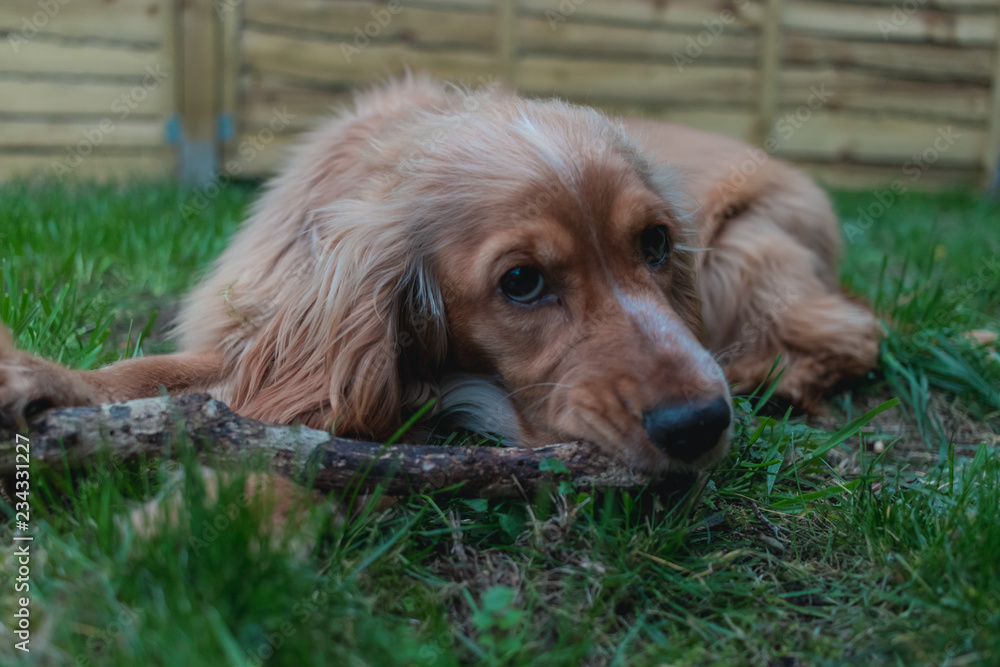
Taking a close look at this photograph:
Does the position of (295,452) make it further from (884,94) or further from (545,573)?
(884,94)

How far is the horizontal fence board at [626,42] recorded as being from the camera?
7961 millimetres

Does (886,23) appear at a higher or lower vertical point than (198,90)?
higher

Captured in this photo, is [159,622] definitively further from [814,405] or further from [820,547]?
[814,405]

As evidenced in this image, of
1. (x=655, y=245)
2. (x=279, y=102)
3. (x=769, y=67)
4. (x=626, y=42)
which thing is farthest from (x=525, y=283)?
(x=769, y=67)

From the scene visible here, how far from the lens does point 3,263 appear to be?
304cm

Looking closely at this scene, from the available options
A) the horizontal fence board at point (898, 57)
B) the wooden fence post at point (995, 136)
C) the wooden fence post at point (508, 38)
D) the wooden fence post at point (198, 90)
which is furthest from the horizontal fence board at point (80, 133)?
the wooden fence post at point (995, 136)

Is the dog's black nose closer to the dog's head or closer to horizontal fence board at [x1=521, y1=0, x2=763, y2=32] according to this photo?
the dog's head

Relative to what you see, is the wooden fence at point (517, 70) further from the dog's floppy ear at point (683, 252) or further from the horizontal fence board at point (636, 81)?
the dog's floppy ear at point (683, 252)

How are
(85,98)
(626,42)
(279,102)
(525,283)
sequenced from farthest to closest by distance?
(626,42) < (279,102) < (85,98) < (525,283)

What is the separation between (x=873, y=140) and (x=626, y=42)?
114 inches

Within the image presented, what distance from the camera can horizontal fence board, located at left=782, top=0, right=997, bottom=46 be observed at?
27.9 feet

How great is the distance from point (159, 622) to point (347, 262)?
1328 millimetres

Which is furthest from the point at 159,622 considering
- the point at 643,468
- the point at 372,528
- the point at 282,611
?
the point at 643,468

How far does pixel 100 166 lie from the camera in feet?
24.4
